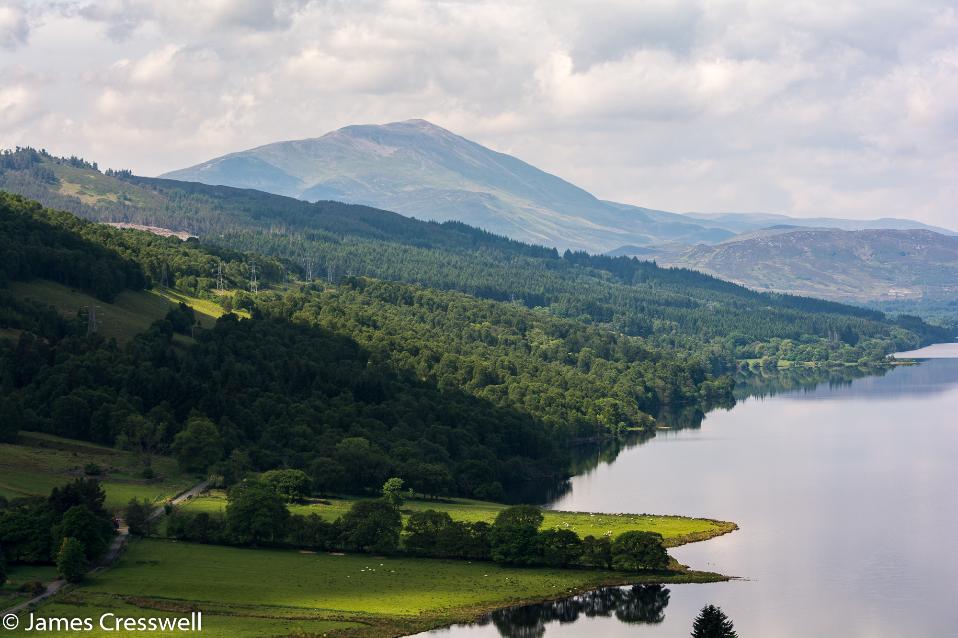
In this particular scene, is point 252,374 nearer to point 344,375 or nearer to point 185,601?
point 344,375

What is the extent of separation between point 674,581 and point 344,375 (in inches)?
3102

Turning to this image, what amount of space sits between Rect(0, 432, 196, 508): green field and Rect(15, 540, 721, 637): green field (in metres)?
15.2

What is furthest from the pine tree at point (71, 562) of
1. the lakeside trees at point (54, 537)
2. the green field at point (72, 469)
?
the green field at point (72, 469)

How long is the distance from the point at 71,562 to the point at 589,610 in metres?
36.9

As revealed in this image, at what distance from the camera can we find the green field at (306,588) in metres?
82.9

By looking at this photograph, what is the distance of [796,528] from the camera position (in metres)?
116

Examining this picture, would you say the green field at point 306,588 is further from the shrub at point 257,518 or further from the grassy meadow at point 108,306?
the grassy meadow at point 108,306

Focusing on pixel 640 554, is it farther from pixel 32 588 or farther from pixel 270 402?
pixel 270 402

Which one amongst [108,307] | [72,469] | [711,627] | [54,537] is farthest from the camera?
[108,307]

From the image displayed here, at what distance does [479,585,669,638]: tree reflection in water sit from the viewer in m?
85.9

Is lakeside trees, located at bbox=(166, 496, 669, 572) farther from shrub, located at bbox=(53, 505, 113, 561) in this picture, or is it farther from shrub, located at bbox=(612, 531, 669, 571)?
shrub, located at bbox=(53, 505, 113, 561)

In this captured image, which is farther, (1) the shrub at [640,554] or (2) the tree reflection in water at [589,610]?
(1) the shrub at [640,554]

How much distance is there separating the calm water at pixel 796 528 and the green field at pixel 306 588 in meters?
2.96

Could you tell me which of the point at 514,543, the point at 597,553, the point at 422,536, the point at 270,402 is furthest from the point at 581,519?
the point at 270,402
